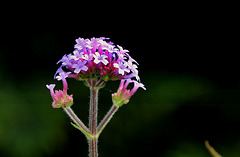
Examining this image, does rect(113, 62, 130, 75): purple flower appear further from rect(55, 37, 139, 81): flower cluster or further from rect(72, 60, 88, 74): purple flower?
rect(72, 60, 88, 74): purple flower

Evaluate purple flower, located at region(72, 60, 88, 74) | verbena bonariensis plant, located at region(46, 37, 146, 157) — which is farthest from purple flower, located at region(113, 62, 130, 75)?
purple flower, located at region(72, 60, 88, 74)

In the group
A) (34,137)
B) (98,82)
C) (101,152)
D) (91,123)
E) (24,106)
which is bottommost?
(101,152)

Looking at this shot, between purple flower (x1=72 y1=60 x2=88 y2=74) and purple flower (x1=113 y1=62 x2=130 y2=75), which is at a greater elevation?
purple flower (x1=72 y1=60 x2=88 y2=74)

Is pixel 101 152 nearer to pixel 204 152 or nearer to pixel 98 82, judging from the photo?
pixel 204 152

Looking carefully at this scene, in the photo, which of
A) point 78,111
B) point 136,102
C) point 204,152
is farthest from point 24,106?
point 204,152

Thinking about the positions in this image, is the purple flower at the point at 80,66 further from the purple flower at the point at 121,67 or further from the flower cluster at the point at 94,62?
the purple flower at the point at 121,67

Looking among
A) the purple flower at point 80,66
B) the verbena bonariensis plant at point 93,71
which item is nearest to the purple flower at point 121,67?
the verbena bonariensis plant at point 93,71

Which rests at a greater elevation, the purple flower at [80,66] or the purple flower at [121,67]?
the purple flower at [80,66]

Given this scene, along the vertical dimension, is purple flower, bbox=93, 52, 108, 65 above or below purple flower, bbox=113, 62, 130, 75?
above

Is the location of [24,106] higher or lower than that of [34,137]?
higher

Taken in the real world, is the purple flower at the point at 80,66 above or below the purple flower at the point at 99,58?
below

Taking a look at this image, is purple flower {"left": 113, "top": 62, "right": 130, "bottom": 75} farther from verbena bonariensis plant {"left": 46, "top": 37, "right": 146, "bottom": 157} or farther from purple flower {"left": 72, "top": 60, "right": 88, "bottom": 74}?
purple flower {"left": 72, "top": 60, "right": 88, "bottom": 74}
